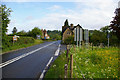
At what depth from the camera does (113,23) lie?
28.8 meters

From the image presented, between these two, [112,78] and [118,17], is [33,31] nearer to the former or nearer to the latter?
[118,17]

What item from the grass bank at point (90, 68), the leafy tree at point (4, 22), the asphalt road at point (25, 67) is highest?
the leafy tree at point (4, 22)

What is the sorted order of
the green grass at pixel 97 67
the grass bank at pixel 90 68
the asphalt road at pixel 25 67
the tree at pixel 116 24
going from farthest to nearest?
the tree at pixel 116 24 < the asphalt road at pixel 25 67 < the green grass at pixel 97 67 < the grass bank at pixel 90 68

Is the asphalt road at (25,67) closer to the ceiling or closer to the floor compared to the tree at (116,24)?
closer to the floor

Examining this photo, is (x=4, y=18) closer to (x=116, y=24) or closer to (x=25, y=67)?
(x=25, y=67)

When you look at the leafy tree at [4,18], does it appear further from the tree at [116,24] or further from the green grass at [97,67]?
the tree at [116,24]

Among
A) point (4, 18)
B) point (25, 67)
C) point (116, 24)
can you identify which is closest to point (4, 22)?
point (4, 18)

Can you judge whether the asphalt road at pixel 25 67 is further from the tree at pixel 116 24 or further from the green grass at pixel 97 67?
the tree at pixel 116 24

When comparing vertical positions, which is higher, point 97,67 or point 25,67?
point 97,67

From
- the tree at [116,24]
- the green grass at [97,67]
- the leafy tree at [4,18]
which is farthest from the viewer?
the tree at [116,24]

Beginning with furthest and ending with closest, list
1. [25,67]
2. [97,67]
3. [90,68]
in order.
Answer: [25,67], [97,67], [90,68]

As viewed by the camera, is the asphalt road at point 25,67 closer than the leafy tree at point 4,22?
Yes

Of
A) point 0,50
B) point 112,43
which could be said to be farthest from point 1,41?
point 112,43

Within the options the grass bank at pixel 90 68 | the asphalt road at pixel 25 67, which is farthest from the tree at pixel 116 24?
the grass bank at pixel 90 68
